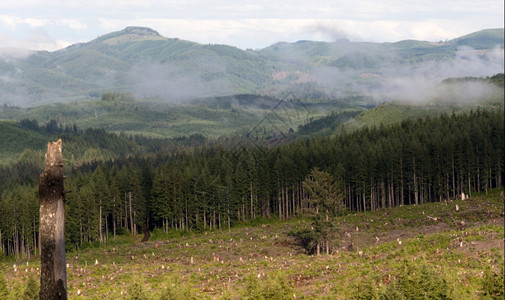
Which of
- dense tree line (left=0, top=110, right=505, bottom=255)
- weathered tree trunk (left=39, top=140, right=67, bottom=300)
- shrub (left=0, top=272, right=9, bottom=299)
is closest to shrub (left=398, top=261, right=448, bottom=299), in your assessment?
weathered tree trunk (left=39, top=140, right=67, bottom=300)

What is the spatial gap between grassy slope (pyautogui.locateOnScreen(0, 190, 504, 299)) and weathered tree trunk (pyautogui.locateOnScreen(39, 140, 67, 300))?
21.3m

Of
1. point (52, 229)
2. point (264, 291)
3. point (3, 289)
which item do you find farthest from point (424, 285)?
point (3, 289)

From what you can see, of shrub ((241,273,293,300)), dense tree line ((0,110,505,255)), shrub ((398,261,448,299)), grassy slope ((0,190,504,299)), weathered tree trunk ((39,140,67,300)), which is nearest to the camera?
weathered tree trunk ((39,140,67,300))

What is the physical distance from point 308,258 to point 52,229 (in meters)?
61.2

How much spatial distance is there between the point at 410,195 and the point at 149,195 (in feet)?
214

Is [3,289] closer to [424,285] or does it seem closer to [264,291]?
[264,291]

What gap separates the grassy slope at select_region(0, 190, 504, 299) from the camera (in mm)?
49312

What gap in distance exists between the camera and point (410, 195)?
124 m

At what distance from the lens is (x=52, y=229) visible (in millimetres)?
13969

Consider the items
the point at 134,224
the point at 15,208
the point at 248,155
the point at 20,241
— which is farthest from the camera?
the point at 248,155

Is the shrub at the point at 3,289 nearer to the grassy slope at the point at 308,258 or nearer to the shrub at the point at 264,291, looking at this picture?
the grassy slope at the point at 308,258

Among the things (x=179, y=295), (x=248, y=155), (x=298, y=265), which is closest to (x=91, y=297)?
(x=179, y=295)

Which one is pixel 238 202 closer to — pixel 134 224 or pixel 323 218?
pixel 134 224

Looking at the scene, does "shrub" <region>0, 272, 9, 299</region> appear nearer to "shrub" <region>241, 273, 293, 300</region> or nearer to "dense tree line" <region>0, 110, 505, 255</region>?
"shrub" <region>241, 273, 293, 300</region>
